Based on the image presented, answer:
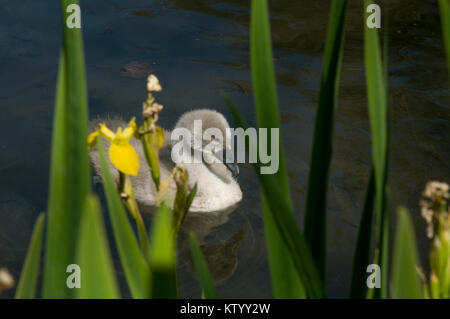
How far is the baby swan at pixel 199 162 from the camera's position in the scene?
318 cm

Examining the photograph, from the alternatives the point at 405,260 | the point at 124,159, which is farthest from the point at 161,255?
the point at 124,159

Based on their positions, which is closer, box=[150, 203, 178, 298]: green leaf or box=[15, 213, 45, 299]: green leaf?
box=[150, 203, 178, 298]: green leaf

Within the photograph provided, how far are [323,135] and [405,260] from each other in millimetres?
311

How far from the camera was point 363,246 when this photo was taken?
1.05 meters

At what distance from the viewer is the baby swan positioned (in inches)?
125

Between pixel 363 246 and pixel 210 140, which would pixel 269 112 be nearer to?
pixel 363 246

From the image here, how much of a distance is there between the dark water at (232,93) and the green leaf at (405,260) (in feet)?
5.60

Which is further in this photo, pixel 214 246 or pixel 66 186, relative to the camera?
pixel 214 246

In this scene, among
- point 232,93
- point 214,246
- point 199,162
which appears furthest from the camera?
point 232,93

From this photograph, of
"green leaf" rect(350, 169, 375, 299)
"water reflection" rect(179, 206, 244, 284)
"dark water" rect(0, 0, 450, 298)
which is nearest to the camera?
"green leaf" rect(350, 169, 375, 299)

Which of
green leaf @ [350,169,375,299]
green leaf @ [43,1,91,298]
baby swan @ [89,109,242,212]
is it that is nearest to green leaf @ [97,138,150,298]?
green leaf @ [43,1,91,298]

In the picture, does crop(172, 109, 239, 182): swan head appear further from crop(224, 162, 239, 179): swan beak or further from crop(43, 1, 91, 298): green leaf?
crop(43, 1, 91, 298): green leaf

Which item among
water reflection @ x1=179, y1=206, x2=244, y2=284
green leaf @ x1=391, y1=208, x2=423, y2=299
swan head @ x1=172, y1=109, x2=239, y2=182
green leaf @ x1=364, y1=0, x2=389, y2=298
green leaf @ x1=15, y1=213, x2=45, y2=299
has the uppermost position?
swan head @ x1=172, y1=109, x2=239, y2=182

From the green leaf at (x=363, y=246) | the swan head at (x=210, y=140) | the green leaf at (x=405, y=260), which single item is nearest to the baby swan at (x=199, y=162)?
the swan head at (x=210, y=140)
